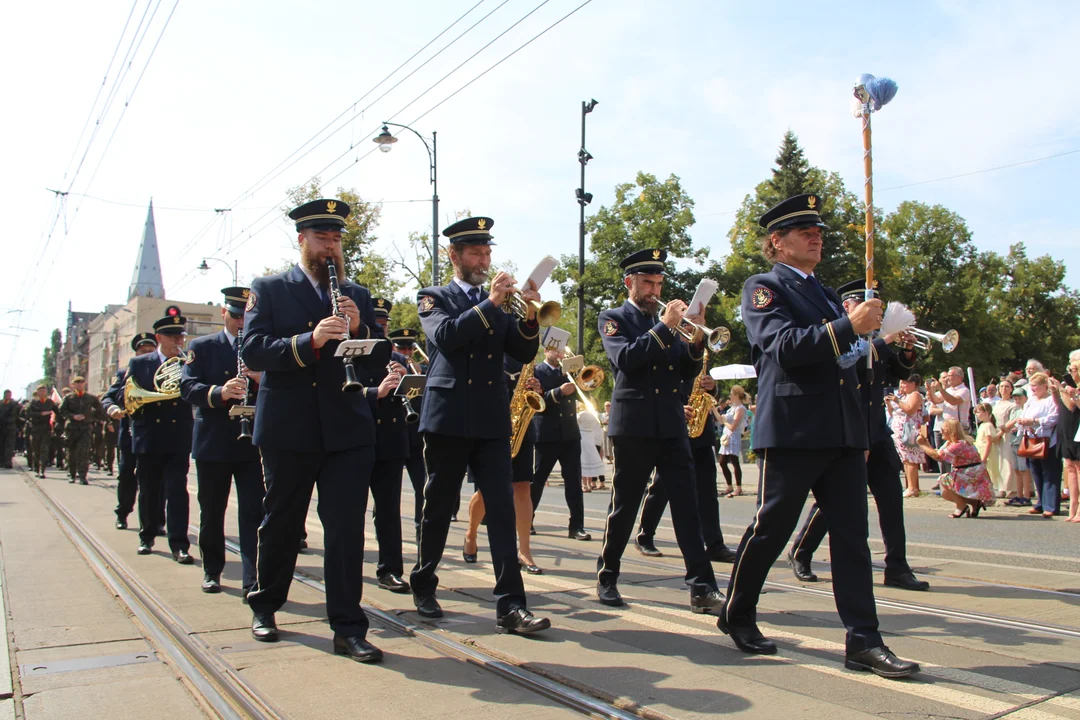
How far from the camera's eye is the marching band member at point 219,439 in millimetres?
6621

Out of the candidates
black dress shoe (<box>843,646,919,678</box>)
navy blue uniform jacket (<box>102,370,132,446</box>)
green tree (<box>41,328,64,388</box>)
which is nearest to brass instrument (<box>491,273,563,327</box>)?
black dress shoe (<box>843,646,919,678</box>)

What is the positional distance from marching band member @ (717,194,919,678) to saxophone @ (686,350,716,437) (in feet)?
10.9

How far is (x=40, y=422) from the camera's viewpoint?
938 inches

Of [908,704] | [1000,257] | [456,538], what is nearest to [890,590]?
[908,704]

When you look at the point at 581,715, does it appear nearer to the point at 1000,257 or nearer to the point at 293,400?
the point at 293,400

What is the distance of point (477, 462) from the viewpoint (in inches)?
219

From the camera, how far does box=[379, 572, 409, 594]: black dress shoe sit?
671 centimetres

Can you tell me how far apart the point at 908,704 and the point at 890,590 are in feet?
9.50

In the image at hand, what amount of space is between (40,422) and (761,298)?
2382 centimetres

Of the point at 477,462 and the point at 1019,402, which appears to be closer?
the point at 477,462

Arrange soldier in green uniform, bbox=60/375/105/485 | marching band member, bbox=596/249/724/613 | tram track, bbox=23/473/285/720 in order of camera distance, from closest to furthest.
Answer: tram track, bbox=23/473/285/720 < marching band member, bbox=596/249/724/613 < soldier in green uniform, bbox=60/375/105/485

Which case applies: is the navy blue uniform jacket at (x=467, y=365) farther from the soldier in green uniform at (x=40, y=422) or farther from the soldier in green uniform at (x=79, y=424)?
the soldier in green uniform at (x=40, y=422)

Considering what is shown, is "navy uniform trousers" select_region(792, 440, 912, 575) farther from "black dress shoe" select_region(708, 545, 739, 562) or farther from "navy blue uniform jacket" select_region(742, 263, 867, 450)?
"navy blue uniform jacket" select_region(742, 263, 867, 450)

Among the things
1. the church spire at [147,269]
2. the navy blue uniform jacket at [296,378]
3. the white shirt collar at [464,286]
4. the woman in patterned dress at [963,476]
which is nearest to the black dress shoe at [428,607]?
the navy blue uniform jacket at [296,378]
